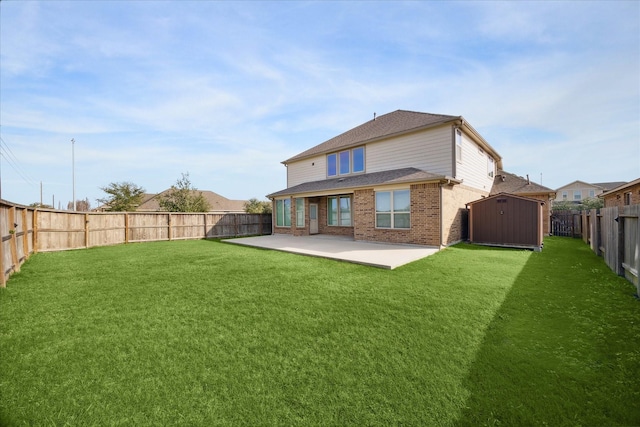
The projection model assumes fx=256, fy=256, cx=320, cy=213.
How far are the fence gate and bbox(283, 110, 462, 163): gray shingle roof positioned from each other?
11.2 m

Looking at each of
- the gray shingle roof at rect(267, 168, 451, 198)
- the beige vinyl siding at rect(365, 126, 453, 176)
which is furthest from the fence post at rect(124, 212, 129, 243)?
the beige vinyl siding at rect(365, 126, 453, 176)

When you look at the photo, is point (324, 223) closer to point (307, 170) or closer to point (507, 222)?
point (307, 170)

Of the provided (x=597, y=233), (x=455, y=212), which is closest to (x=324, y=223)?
(x=455, y=212)

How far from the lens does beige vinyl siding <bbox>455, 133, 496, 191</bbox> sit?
41.1 feet

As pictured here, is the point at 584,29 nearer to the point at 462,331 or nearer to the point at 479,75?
the point at 479,75

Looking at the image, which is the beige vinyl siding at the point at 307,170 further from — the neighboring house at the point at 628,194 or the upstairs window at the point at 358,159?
the neighboring house at the point at 628,194

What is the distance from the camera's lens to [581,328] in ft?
12.4

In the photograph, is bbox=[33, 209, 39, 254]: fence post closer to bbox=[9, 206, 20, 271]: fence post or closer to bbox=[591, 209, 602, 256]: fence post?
bbox=[9, 206, 20, 271]: fence post

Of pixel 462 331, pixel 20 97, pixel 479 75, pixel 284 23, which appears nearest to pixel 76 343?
pixel 462 331

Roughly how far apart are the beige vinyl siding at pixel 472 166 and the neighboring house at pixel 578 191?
50593mm

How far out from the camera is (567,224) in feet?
53.4

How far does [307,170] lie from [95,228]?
12675 millimetres

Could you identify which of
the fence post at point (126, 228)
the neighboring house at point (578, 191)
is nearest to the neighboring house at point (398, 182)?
the fence post at point (126, 228)

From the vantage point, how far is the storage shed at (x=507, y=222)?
10.4m
